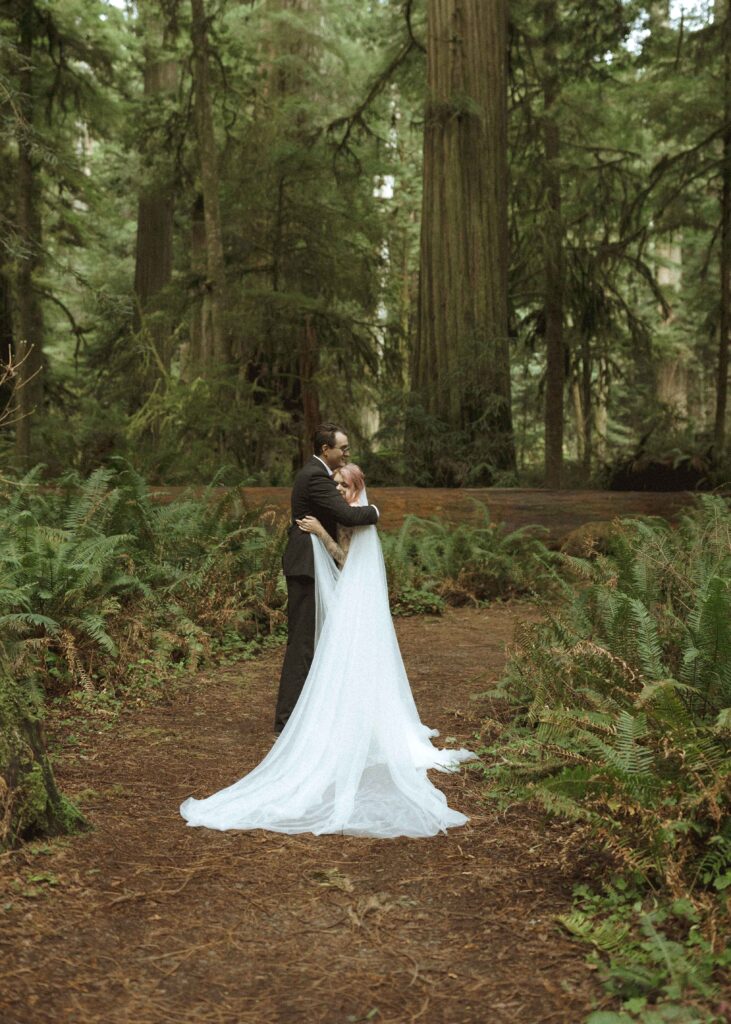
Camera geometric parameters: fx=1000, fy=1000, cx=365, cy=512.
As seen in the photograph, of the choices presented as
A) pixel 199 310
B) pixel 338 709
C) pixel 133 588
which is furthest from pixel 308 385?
pixel 338 709

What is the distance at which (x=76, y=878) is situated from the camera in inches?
167

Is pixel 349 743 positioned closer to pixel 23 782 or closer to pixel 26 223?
pixel 23 782

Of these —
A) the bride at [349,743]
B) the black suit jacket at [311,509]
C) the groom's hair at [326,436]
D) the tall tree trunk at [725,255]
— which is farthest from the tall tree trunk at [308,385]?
the bride at [349,743]

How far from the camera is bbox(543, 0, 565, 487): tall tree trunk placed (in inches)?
595

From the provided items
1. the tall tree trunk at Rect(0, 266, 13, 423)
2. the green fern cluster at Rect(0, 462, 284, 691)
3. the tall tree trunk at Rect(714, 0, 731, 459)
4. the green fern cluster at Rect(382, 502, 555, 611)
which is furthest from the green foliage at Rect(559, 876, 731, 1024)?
the tall tree trunk at Rect(0, 266, 13, 423)

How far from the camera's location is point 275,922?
3.96 metres

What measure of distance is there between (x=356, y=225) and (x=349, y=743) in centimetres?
1129

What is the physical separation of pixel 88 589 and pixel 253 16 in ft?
45.9

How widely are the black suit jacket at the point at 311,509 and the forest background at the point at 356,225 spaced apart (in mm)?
6219

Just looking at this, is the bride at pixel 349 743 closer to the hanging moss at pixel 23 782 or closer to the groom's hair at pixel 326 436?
the groom's hair at pixel 326 436

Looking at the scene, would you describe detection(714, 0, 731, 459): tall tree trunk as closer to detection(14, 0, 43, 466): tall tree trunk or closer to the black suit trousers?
detection(14, 0, 43, 466): tall tree trunk

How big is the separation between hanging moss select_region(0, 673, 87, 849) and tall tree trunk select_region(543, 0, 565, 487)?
11.9 meters

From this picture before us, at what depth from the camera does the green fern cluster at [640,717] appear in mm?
4016

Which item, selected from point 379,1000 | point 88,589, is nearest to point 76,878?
point 379,1000
